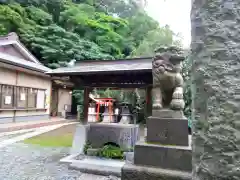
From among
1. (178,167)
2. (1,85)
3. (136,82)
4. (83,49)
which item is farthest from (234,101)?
(83,49)

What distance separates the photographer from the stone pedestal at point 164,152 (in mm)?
2518

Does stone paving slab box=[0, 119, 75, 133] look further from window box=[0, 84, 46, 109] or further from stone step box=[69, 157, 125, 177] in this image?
stone step box=[69, 157, 125, 177]

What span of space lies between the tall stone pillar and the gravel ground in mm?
3989

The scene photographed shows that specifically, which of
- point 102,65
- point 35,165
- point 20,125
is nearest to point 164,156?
point 35,165

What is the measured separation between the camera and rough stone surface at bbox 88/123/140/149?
225 inches

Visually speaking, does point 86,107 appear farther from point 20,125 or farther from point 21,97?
point 21,97

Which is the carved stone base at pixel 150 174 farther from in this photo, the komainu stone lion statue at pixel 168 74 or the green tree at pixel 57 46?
the green tree at pixel 57 46

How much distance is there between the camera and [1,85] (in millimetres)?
10711

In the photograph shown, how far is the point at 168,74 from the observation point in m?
3.17

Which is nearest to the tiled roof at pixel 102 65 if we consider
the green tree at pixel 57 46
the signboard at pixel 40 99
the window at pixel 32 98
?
the window at pixel 32 98

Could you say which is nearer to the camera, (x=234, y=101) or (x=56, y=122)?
(x=234, y=101)

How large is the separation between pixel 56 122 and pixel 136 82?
956 cm

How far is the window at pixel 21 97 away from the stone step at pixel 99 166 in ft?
25.5

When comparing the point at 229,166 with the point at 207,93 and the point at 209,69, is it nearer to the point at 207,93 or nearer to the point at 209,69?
the point at 207,93
